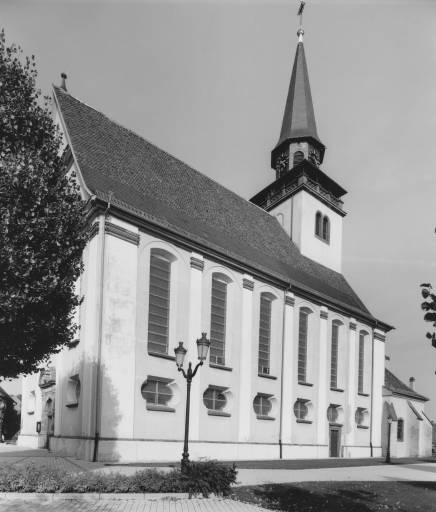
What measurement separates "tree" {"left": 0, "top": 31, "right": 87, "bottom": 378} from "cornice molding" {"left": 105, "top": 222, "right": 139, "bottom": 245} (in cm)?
576

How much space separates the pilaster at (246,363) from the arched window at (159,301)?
4803 millimetres

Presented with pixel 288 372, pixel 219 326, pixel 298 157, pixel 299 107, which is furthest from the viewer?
pixel 299 107

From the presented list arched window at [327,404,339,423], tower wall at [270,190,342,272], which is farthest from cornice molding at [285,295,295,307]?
tower wall at [270,190,342,272]

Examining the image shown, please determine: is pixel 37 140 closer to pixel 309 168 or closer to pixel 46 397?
pixel 46 397

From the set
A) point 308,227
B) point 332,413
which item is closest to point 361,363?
point 332,413

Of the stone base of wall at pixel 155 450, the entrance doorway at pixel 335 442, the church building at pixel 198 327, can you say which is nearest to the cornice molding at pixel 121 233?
the church building at pixel 198 327

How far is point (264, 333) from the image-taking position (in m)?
26.6

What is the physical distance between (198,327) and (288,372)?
7.29m

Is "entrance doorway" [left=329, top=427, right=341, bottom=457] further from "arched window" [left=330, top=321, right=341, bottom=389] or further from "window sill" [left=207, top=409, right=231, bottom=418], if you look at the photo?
"window sill" [left=207, top=409, right=231, bottom=418]

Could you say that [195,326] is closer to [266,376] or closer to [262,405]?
[266,376]

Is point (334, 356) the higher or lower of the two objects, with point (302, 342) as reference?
lower

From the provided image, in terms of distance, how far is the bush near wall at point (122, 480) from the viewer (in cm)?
1005

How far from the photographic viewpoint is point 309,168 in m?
36.9

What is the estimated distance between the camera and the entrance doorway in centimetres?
2988
